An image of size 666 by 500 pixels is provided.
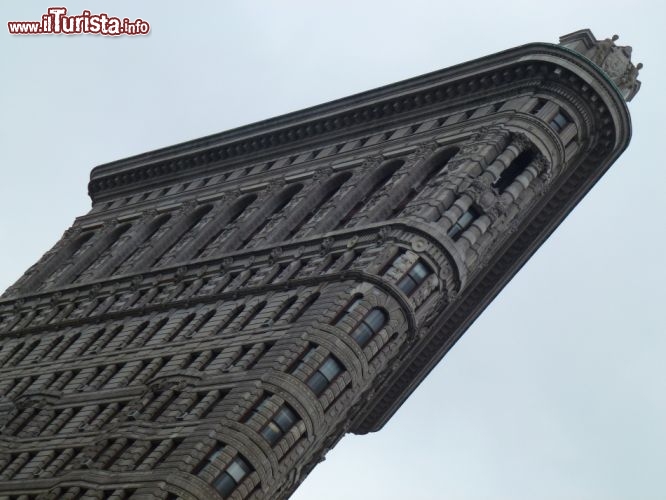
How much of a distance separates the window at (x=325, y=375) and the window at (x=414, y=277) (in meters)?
6.21

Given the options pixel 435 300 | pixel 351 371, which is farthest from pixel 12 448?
pixel 435 300

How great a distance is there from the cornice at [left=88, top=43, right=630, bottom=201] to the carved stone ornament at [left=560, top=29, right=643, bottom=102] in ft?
15.2

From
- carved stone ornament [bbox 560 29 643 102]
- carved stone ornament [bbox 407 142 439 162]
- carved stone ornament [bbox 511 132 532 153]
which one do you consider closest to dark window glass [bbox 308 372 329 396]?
carved stone ornament [bbox 407 142 439 162]

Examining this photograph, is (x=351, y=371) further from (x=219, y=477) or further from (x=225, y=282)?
(x=225, y=282)

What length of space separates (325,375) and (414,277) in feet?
28.2

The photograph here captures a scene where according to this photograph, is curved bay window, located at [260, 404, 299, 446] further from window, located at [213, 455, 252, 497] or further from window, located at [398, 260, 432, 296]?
window, located at [398, 260, 432, 296]

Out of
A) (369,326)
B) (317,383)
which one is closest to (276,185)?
(369,326)

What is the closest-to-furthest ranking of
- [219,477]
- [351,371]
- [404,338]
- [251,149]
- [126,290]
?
[219,477] → [351,371] → [404,338] → [126,290] → [251,149]

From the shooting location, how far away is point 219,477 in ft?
208

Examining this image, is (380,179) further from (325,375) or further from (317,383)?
(317,383)

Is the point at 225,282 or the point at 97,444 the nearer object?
the point at 97,444

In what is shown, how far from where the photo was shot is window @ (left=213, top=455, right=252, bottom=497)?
63.3m

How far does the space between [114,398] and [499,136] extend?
2865 centimetres

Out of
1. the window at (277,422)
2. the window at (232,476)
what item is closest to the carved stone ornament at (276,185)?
the window at (277,422)
